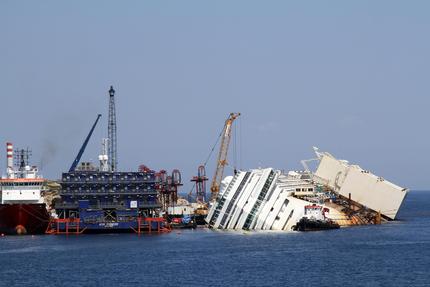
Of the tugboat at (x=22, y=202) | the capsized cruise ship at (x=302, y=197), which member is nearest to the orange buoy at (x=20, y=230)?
the tugboat at (x=22, y=202)

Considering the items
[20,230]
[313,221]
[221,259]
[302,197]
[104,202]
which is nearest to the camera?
[221,259]

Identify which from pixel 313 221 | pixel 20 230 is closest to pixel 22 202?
pixel 20 230

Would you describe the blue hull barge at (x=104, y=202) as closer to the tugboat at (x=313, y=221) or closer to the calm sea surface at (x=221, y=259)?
the calm sea surface at (x=221, y=259)

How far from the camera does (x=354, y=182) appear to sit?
580ft

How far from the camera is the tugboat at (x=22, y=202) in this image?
491 ft

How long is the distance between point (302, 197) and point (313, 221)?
562 inches

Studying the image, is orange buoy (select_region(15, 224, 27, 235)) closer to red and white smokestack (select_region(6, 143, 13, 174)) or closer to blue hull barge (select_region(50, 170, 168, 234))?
blue hull barge (select_region(50, 170, 168, 234))

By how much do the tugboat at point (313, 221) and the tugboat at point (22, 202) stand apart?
35.6 metres

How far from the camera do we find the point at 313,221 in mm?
154750

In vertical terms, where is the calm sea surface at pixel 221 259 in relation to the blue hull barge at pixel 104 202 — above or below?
below

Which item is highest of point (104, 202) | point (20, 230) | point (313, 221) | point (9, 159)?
point (9, 159)

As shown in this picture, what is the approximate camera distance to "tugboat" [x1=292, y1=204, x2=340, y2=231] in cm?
15425

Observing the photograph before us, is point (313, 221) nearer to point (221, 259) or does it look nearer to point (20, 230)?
point (20, 230)

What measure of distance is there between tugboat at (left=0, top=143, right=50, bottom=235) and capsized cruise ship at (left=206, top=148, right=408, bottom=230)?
26649 millimetres
